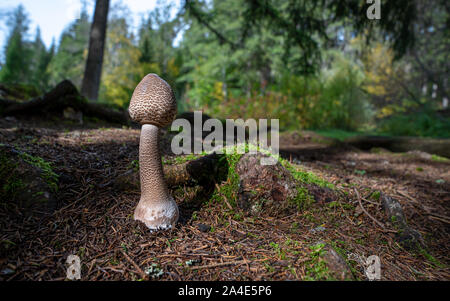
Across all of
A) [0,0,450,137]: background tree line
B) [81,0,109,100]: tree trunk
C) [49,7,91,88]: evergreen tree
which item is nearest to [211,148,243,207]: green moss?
[0,0,450,137]: background tree line

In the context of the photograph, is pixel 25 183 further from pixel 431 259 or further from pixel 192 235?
pixel 431 259

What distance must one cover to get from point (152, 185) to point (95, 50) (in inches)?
281

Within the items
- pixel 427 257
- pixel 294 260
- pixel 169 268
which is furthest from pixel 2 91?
pixel 427 257

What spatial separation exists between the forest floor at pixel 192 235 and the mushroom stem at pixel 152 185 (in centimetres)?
10

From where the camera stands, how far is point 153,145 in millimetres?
1868

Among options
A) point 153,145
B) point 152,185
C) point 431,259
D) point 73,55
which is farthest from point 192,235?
point 73,55

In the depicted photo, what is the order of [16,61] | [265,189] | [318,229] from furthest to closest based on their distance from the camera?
1. [16,61]
2. [265,189]
3. [318,229]

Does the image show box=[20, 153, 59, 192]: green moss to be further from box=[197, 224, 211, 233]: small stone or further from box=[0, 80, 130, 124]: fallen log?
box=[0, 80, 130, 124]: fallen log

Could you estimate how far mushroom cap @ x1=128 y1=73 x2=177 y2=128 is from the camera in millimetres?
1688

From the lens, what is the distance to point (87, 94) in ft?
24.0

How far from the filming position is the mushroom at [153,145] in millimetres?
1700
